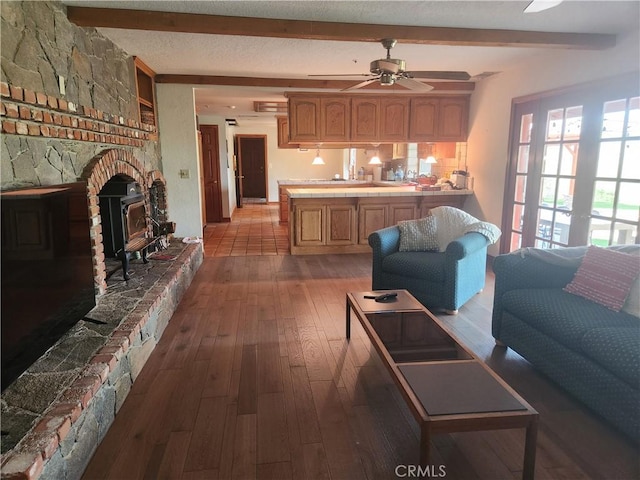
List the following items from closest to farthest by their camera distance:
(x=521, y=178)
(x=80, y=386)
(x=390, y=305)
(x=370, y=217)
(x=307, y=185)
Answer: (x=80, y=386)
(x=390, y=305)
(x=521, y=178)
(x=370, y=217)
(x=307, y=185)

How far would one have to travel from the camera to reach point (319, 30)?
10.4ft

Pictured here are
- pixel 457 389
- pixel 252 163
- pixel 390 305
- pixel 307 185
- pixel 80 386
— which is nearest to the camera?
pixel 457 389

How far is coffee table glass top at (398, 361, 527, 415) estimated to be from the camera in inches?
63.7

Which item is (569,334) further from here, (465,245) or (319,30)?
(319,30)

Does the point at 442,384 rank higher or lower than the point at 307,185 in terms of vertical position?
lower

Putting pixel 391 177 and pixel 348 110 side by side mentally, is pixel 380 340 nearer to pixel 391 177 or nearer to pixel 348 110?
pixel 348 110

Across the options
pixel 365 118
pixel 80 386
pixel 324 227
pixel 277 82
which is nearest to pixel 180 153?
pixel 277 82

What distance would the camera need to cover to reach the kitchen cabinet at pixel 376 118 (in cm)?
582

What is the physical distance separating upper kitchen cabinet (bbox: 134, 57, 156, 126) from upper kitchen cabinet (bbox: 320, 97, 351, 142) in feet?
7.28

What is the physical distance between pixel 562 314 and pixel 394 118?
430cm

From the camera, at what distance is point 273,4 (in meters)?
2.84

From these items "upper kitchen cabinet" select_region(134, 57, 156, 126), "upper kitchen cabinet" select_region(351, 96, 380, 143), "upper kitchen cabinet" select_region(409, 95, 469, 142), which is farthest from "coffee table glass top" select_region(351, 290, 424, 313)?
"upper kitchen cabinet" select_region(409, 95, 469, 142)

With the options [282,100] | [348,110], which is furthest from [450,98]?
[282,100]

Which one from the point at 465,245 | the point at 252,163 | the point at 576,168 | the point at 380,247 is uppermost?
the point at 252,163
